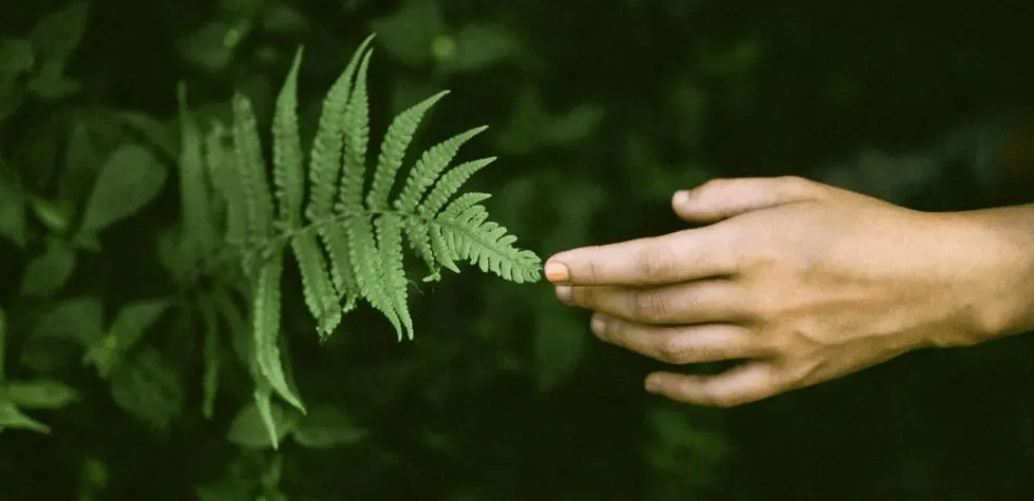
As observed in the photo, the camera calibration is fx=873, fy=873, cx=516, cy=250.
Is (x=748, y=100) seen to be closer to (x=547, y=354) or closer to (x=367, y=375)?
(x=547, y=354)

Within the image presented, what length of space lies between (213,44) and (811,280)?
0.79 m

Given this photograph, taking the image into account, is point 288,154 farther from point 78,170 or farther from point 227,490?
point 227,490

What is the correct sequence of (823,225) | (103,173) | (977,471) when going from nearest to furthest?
(823,225) < (103,173) < (977,471)

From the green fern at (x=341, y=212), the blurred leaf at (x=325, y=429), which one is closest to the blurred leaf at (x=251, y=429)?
the blurred leaf at (x=325, y=429)

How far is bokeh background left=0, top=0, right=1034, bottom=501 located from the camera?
106cm

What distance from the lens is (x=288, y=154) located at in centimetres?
97

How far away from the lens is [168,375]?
1048mm

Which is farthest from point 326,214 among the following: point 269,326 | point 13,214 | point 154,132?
point 13,214

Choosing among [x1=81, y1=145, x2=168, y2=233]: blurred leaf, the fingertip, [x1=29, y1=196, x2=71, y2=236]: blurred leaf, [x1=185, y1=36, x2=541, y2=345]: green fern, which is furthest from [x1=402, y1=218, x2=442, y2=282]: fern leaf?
[x1=29, y1=196, x2=71, y2=236]: blurred leaf

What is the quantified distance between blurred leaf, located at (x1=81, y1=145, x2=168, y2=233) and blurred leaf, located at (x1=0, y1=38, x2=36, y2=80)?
0.53 ft

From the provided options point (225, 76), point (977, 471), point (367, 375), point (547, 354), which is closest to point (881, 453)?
point (977, 471)

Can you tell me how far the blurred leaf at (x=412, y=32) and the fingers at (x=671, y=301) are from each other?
39 centimetres

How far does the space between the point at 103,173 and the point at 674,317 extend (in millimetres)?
654

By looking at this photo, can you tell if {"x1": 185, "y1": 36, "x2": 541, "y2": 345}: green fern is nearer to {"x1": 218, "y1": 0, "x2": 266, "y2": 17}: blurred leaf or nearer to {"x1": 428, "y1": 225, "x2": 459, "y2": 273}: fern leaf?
{"x1": 428, "y1": 225, "x2": 459, "y2": 273}: fern leaf
